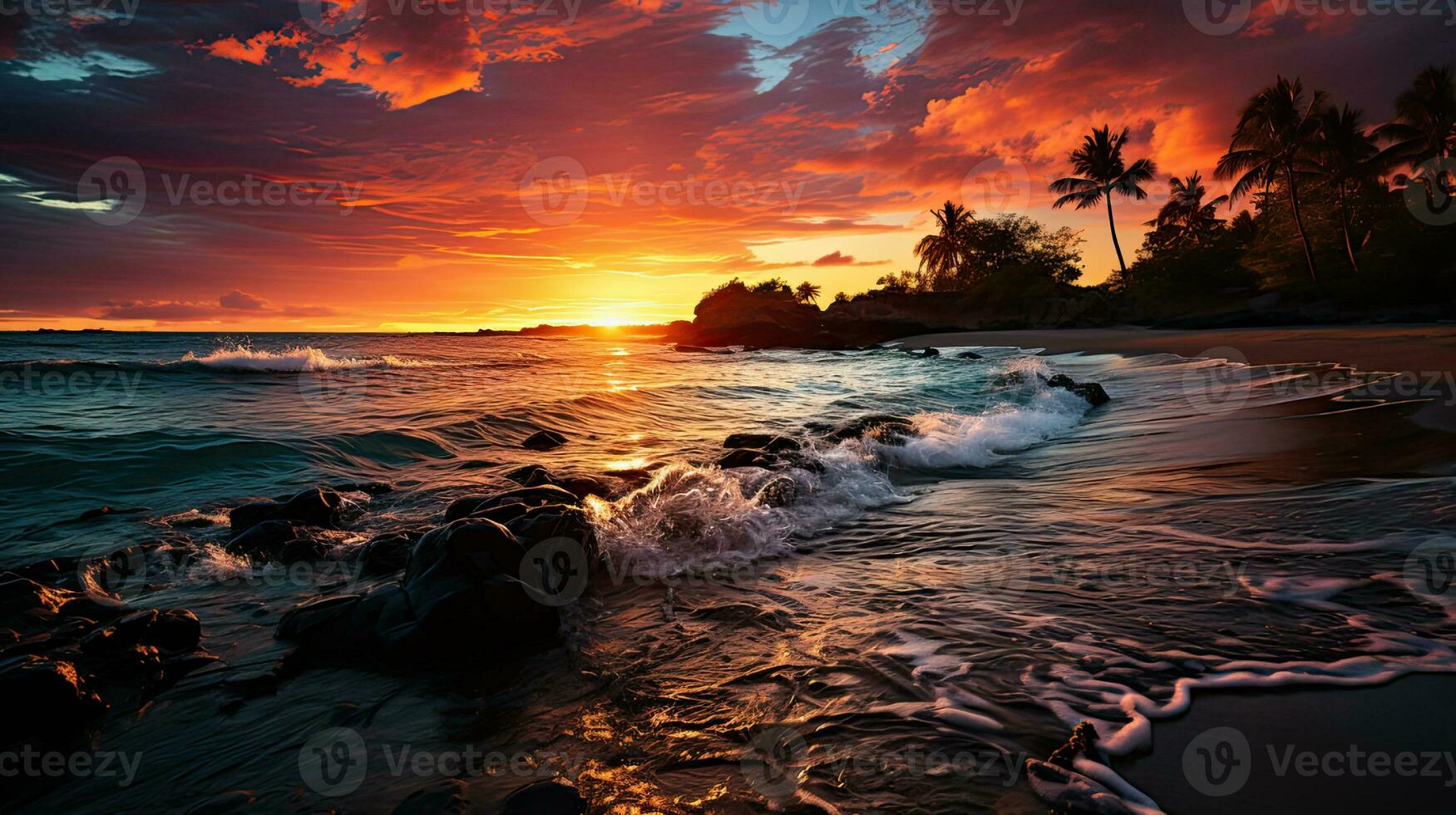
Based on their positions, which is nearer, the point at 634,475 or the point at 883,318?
the point at 634,475

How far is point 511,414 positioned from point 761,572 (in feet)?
32.0

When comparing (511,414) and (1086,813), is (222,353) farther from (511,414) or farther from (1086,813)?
(1086,813)

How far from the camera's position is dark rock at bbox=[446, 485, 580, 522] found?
17.7ft

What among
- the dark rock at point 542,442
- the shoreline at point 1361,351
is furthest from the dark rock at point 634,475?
the shoreline at point 1361,351

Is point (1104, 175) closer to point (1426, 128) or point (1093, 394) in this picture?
point (1426, 128)

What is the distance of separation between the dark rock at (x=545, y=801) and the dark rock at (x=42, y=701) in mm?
2456

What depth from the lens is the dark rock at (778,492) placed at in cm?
618

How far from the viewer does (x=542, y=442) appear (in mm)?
10570

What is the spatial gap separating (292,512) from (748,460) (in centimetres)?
490

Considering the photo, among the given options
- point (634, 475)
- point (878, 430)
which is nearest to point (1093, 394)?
point (878, 430)

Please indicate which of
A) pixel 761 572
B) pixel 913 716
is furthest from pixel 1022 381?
pixel 913 716

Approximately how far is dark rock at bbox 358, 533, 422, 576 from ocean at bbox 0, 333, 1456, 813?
191 mm

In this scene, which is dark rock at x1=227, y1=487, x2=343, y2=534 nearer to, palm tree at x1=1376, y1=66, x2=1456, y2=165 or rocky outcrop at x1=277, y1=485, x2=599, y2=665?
rocky outcrop at x1=277, y1=485, x2=599, y2=665

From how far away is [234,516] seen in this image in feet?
19.6
